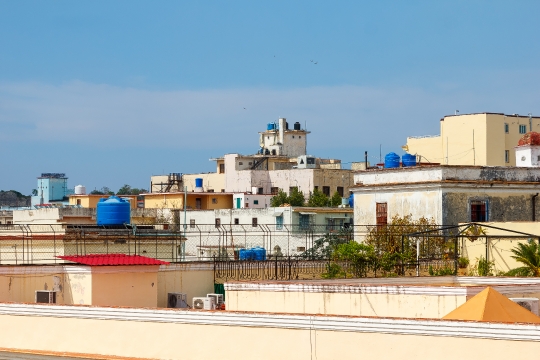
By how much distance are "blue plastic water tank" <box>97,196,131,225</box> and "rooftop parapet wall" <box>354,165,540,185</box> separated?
12061 millimetres

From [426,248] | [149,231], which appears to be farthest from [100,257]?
[426,248]

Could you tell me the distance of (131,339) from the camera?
22453 mm

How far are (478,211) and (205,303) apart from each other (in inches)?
715

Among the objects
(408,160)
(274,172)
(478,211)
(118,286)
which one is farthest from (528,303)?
(274,172)

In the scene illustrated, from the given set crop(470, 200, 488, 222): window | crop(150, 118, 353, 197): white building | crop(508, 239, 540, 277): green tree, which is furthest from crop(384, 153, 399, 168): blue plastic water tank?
crop(150, 118, 353, 197): white building

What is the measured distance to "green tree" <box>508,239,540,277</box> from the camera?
33.3m

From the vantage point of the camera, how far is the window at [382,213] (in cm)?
4597

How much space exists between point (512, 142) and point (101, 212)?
53.4 m

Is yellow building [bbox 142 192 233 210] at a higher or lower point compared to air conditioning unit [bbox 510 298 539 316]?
higher

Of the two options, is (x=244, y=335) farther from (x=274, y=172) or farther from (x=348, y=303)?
(x=274, y=172)

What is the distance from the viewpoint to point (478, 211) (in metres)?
43.6

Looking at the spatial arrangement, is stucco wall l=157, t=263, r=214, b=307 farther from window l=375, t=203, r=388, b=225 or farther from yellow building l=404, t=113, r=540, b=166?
yellow building l=404, t=113, r=540, b=166

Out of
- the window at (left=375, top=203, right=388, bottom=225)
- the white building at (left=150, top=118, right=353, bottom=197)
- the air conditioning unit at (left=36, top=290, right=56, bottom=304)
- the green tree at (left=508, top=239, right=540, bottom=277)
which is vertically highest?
the white building at (left=150, top=118, right=353, bottom=197)

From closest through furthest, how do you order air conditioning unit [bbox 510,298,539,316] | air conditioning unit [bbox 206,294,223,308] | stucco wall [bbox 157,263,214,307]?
1. air conditioning unit [bbox 510,298,539,316]
2. air conditioning unit [bbox 206,294,223,308]
3. stucco wall [bbox 157,263,214,307]
